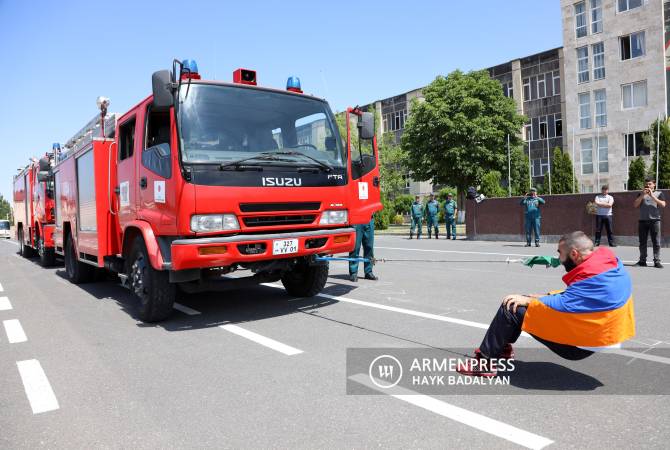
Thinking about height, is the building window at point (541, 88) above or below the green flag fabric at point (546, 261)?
above

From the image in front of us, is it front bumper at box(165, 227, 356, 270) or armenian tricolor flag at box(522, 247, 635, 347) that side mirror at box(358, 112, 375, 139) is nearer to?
front bumper at box(165, 227, 356, 270)

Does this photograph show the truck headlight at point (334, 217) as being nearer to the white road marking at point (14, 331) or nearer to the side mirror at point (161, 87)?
the side mirror at point (161, 87)

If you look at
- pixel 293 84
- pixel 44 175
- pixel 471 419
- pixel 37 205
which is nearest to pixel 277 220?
pixel 293 84

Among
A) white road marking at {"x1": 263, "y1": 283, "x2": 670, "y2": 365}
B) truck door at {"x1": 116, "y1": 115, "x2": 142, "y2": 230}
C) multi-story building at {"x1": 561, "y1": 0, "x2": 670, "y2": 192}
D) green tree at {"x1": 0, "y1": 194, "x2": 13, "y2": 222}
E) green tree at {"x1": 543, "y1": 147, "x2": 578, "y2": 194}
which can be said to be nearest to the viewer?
white road marking at {"x1": 263, "y1": 283, "x2": 670, "y2": 365}

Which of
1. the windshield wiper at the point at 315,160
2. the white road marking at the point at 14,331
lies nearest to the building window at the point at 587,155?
the windshield wiper at the point at 315,160

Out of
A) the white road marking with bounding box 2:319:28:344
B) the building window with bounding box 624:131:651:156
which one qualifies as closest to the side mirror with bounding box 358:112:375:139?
the white road marking with bounding box 2:319:28:344

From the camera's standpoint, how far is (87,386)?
4.21 m

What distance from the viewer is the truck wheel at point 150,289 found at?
6.18 m

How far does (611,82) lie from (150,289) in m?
35.3

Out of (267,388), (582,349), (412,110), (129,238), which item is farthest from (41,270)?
(412,110)

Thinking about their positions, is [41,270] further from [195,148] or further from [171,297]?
[195,148]

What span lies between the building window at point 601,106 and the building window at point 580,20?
4.09 m

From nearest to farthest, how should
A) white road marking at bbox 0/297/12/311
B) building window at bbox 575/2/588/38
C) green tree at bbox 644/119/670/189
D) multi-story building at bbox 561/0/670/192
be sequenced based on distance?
white road marking at bbox 0/297/12/311, green tree at bbox 644/119/670/189, multi-story building at bbox 561/0/670/192, building window at bbox 575/2/588/38

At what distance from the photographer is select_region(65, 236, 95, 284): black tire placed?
1002 centimetres
